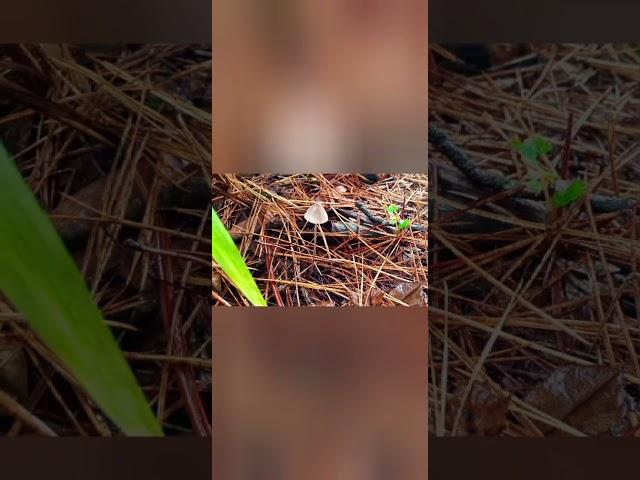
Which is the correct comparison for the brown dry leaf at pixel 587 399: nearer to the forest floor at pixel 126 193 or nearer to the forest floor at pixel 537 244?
the forest floor at pixel 537 244

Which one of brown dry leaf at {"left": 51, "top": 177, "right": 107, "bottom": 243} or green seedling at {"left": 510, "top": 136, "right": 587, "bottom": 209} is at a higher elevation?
green seedling at {"left": 510, "top": 136, "right": 587, "bottom": 209}

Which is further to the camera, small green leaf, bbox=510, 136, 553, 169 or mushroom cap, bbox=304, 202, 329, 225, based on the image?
small green leaf, bbox=510, 136, 553, 169

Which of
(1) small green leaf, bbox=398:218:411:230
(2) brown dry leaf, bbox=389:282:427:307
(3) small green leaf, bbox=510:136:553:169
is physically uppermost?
(3) small green leaf, bbox=510:136:553:169

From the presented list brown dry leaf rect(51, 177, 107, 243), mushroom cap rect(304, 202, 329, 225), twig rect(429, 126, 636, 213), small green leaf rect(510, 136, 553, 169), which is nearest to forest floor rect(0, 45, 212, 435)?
brown dry leaf rect(51, 177, 107, 243)

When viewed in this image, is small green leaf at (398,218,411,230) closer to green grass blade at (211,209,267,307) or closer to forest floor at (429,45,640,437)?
green grass blade at (211,209,267,307)

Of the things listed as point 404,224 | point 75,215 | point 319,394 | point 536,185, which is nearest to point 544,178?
point 536,185

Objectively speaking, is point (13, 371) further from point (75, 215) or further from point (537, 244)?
point (537, 244)

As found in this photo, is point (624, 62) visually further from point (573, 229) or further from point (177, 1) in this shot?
point (177, 1)

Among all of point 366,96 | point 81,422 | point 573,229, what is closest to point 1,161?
point 81,422
